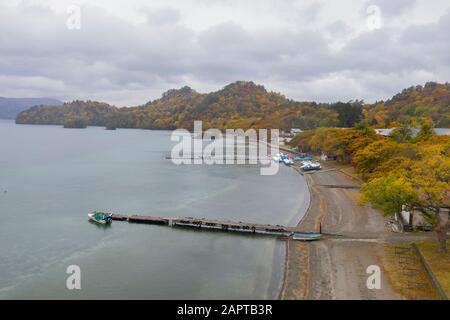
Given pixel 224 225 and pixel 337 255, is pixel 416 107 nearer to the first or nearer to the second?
pixel 224 225

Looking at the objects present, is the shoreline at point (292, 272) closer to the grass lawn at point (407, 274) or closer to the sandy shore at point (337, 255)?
the sandy shore at point (337, 255)

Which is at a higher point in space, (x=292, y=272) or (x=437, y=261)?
(x=437, y=261)

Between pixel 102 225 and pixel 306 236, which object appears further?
pixel 102 225

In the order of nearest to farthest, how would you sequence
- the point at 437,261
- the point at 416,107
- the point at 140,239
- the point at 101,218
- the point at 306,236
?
the point at 437,261, the point at 306,236, the point at 140,239, the point at 101,218, the point at 416,107

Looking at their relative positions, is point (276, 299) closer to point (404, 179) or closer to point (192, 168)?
point (404, 179)

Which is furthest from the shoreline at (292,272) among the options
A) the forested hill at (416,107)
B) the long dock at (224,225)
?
the forested hill at (416,107)

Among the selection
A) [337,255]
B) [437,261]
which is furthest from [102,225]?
[437,261]

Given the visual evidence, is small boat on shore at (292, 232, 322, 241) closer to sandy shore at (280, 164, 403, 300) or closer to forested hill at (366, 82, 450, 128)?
sandy shore at (280, 164, 403, 300)
